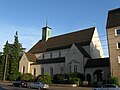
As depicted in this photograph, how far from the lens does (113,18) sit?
47.5m

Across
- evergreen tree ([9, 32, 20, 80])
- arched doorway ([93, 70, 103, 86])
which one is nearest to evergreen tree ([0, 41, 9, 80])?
evergreen tree ([9, 32, 20, 80])

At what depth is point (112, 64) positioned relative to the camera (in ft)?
146

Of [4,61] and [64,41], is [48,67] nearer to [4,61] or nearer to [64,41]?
[64,41]

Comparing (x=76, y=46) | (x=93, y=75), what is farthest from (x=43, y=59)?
(x=93, y=75)

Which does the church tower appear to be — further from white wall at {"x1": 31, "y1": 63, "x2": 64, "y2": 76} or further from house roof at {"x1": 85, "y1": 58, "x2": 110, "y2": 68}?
house roof at {"x1": 85, "y1": 58, "x2": 110, "y2": 68}

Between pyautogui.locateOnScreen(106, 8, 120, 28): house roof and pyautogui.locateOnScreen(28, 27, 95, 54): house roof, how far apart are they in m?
10.4

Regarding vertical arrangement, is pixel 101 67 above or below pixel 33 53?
below

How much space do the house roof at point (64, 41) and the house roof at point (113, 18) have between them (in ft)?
34.2

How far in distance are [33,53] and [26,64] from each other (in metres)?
6.09

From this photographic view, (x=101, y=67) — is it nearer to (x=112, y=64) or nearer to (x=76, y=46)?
(x=112, y=64)

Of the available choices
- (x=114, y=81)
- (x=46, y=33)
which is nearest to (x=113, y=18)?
(x=114, y=81)

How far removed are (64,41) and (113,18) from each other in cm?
2108

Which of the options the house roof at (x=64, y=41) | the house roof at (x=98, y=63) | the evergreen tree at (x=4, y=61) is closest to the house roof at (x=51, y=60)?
the house roof at (x=64, y=41)

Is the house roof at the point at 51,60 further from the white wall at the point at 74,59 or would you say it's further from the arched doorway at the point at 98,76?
the arched doorway at the point at 98,76
